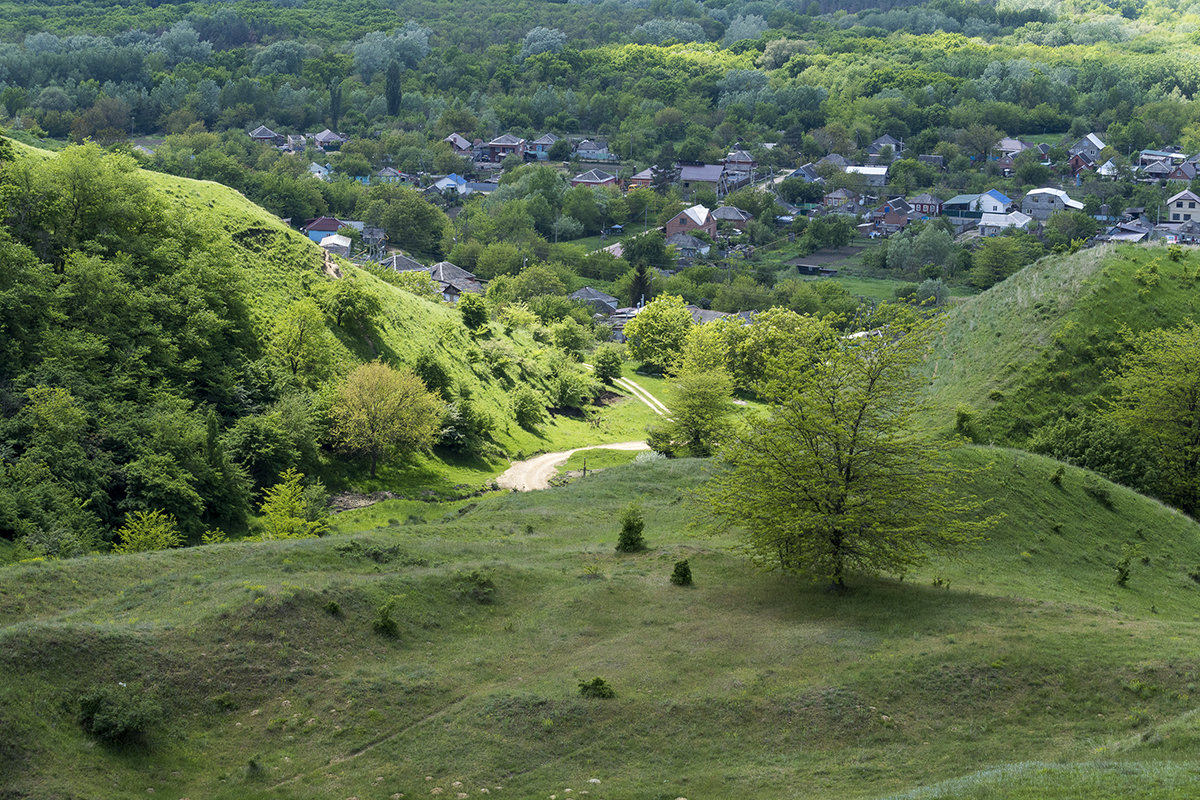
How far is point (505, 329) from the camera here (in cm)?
9350

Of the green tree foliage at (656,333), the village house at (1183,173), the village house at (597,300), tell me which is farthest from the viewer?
the village house at (1183,173)

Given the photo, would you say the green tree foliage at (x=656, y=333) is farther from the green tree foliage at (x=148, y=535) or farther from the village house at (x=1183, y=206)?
the village house at (x=1183, y=206)

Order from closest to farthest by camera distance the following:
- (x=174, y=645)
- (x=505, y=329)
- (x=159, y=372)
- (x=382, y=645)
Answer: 1. (x=174, y=645)
2. (x=382, y=645)
3. (x=159, y=372)
4. (x=505, y=329)

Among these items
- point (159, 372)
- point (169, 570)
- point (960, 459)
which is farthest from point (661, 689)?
point (159, 372)

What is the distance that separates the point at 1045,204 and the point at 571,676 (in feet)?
574

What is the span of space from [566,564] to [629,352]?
7708cm

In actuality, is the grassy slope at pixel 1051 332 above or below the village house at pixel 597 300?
above

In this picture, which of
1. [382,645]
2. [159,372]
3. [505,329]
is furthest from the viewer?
[505,329]

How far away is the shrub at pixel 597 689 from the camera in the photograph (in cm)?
2406

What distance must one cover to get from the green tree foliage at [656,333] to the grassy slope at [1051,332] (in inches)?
1648

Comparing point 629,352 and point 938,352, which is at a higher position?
point 938,352

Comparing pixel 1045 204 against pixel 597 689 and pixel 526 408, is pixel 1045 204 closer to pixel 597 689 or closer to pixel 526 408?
pixel 526 408

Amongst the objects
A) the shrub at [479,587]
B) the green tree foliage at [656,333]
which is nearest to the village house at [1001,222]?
the green tree foliage at [656,333]

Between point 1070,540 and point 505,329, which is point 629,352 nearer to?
point 505,329
